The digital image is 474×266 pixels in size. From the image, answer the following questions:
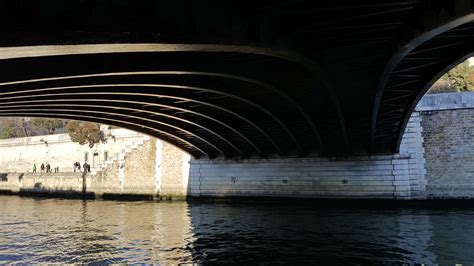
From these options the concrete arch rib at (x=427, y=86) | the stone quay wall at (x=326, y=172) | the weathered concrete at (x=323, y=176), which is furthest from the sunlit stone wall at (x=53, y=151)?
the concrete arch rib at (x=427, y=86)

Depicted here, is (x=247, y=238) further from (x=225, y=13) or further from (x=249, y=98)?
(x=225, y=13)

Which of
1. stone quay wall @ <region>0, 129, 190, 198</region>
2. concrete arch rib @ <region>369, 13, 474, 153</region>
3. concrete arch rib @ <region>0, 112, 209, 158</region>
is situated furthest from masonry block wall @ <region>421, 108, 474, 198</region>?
stone quay wall @ <region>0, 129, 190, 198</region>

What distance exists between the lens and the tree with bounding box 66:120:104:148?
41.4 metres

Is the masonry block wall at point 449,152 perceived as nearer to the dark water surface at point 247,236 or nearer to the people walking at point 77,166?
the dark water surface at point 247,236

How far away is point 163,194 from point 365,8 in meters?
25.1

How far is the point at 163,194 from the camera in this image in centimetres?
3089

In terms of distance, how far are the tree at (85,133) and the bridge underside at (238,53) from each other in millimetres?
22536

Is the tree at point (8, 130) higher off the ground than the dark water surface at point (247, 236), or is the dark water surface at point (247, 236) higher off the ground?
the tree at point (8, 130)

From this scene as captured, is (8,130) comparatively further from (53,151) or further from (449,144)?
(449,144)

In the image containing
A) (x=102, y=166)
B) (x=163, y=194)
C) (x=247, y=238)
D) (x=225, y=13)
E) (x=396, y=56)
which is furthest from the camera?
(x=102, y=166)

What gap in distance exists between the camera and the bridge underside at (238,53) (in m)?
5.83

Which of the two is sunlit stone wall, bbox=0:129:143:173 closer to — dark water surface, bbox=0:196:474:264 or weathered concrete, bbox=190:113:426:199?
weathered concrete, bbox=190:113:426:199

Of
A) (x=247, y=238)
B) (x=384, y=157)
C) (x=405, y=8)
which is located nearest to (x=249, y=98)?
(x=247, y=238)

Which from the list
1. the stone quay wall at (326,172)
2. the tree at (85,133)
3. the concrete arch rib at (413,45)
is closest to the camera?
the concrete arch rib at (413,45)
